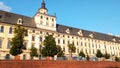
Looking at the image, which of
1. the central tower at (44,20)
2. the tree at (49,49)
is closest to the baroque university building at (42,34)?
the central tower at (44,20)

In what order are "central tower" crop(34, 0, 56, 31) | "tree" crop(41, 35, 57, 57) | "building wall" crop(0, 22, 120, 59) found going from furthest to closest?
"central tower" crop(34, 0, 56, 31), "building wall" crop(0, 22, 120, 59), "tree" crop(41, 35, 57, 57)

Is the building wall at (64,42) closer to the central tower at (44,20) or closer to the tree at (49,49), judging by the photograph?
the central tower at (44,20)

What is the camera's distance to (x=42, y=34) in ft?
151

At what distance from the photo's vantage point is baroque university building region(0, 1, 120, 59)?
130ft

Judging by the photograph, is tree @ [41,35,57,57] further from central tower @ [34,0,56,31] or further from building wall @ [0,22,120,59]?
central tower @ [34,0,56,31]

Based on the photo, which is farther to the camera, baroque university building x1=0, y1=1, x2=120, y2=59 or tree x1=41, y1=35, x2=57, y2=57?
baroque university building x1=0, y1=1, x2=120, y2=59

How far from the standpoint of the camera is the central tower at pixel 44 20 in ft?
153

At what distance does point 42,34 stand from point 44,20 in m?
4.95

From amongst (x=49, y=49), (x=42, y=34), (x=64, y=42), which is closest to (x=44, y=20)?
(x=42, y=34)

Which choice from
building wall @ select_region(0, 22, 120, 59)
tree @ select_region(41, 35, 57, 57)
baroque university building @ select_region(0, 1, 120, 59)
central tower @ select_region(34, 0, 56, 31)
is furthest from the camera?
central tower @ select_region(34, 0, 56, 31)

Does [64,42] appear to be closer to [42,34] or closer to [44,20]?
[42,34]

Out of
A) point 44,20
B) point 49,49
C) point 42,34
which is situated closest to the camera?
point 49,49

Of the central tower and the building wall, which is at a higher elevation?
the central tower

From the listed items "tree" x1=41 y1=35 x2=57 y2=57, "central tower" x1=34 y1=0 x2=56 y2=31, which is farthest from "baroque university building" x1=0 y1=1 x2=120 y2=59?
"tree" x1=41 y1=35 x2=57 y2=57
